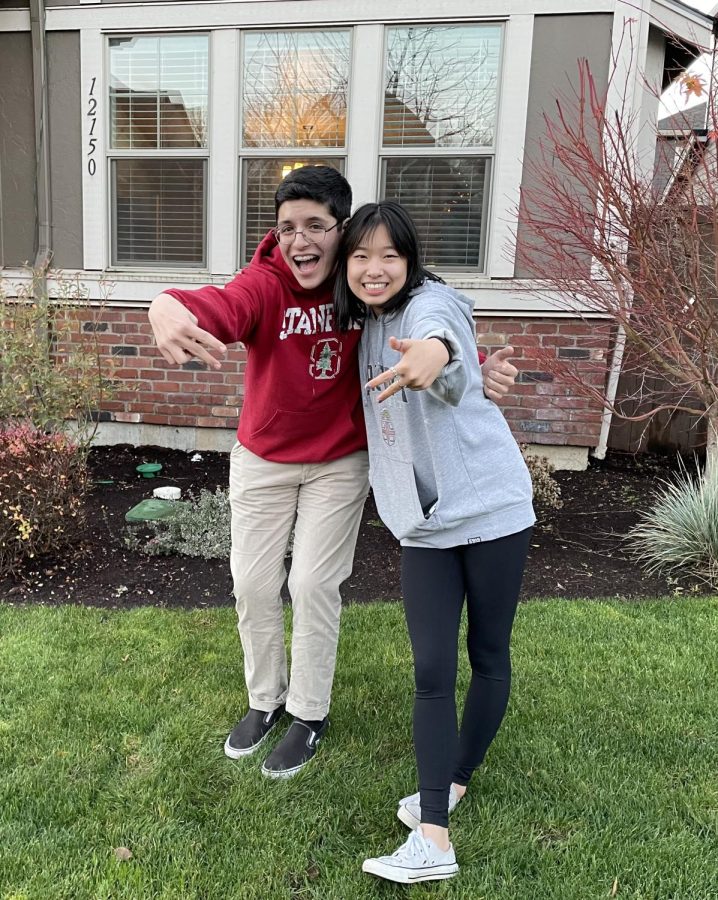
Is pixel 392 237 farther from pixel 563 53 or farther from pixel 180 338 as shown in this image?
pixel 563 53

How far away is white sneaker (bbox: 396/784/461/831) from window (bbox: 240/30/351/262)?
16.7 ft

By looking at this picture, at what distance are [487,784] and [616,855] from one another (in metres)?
0.44

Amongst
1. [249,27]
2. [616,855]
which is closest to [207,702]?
[616,855]

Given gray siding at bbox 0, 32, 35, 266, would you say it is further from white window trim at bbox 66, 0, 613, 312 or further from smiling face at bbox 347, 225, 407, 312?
smiling face at bbox 347, 225, 407, 312

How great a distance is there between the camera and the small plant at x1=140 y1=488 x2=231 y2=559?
411 cm

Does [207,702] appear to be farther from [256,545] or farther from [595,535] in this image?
[595,535]

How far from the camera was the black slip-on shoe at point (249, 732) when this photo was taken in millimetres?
2373

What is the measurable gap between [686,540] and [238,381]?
3.86 metres

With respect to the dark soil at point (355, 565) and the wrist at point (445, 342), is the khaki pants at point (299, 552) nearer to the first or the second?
the wrist at point (445, 342)

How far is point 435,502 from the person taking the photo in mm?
1817

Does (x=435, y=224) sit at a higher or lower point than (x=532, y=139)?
lower

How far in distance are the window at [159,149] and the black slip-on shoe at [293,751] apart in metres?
4.83

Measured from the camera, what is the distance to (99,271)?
20.5 feet

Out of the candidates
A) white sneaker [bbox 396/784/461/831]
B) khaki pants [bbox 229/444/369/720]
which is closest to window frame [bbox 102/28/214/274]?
khaki pants [bbox 229/444/369/720]
